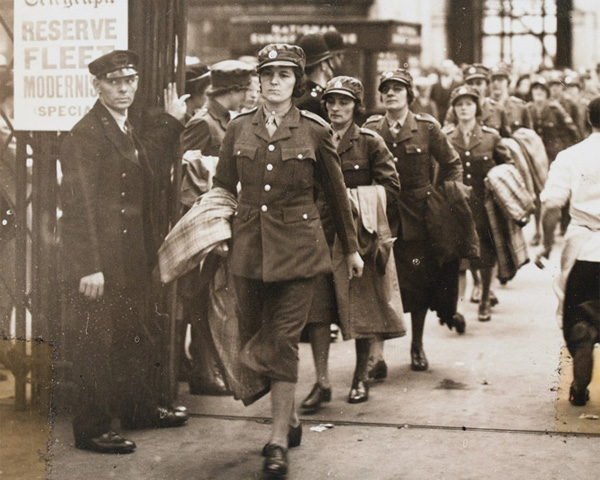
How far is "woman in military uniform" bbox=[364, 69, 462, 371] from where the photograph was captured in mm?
7883

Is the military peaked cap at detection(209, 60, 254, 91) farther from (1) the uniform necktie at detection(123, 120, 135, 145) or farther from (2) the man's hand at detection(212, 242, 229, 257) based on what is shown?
(2) the man's hand at detection(212, 242, 229, 257)

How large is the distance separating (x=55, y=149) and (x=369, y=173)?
200 cm

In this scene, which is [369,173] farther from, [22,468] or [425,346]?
[22,468]

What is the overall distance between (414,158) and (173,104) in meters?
2.04

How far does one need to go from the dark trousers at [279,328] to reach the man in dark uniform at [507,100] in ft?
25.7

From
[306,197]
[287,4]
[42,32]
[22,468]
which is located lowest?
[22,468]

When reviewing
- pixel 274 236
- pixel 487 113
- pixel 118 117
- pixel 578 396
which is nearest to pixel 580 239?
pixel 578 396

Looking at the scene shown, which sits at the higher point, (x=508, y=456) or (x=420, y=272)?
(x=420, y=272)

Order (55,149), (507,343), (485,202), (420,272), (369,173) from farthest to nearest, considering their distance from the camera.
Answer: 1. (485,202)
2. (507,343)
3. (420,272)
4. (369,173)
5. (55,149)

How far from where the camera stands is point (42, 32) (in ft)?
21.3

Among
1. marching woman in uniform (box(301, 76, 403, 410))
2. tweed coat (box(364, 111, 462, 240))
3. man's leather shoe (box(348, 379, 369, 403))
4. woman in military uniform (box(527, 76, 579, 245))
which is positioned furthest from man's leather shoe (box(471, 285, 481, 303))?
man's leather shoe (box(348, 379, 369, 403))

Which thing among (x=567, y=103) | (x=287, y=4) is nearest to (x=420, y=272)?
(x=567, y=103)

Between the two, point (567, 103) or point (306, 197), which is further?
point (567, 103)

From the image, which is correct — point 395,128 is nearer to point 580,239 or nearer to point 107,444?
point 580,239
